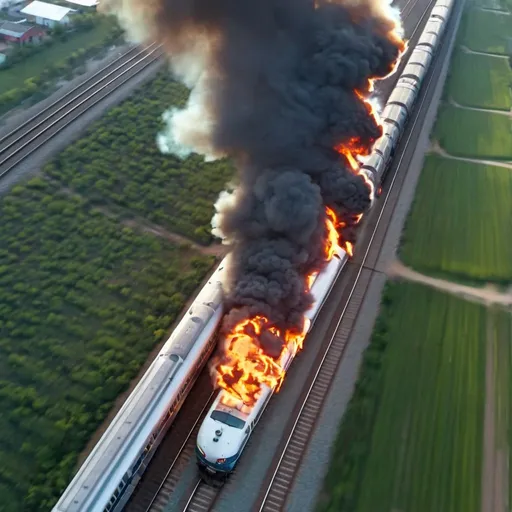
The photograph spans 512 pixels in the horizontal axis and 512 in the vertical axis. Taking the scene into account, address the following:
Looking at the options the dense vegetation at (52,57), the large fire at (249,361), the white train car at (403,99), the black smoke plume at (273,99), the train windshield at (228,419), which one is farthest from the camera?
the dense vegetation at (52,57)

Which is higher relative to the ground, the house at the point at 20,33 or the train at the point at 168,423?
the house at the point at 20,33

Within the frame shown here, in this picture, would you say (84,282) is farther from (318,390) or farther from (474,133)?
(474,133)

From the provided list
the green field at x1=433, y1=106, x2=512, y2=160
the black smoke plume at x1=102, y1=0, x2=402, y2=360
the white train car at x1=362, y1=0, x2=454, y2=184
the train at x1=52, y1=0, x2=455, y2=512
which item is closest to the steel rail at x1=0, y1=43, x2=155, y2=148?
the black smoke plume at x1=102, y1=0, x2=402, y2=360

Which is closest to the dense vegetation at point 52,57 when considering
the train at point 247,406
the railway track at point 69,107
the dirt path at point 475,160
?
the railway track at point 69,107

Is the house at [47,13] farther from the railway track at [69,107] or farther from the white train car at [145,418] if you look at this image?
the white train car at [145,418]

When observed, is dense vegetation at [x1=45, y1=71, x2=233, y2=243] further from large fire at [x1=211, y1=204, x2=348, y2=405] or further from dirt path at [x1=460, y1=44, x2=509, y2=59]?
dirt path at [x1=460, y1=44, x2=509, y2=59]

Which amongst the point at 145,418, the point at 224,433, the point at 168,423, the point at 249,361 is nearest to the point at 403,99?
the point at 249,361

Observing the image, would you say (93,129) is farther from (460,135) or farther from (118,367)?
(460,135)
